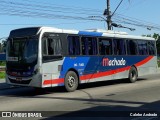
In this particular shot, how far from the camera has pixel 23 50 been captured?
1611cm

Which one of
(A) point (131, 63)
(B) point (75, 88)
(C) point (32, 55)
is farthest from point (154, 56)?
(C) point (32, 55)

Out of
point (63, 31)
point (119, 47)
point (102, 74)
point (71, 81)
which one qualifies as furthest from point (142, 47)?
point (63, 31)

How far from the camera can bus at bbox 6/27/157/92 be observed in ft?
52.1

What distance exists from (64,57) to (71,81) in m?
1.16

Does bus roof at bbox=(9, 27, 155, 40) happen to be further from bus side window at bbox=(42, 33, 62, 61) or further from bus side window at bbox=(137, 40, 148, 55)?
bus side window at bbox=(137, 40, 148, 55)

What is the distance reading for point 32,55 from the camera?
625 inches

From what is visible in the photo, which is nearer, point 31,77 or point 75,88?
point 31,77

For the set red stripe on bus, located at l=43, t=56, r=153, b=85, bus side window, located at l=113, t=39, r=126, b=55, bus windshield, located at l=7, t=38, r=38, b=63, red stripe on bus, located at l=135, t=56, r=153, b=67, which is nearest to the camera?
bus windshield, located at l=7, t=38, r=38, b=63

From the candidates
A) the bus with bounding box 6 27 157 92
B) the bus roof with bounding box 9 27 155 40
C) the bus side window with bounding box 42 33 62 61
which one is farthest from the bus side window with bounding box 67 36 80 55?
the bus side window with bounding box 42 33 62 61

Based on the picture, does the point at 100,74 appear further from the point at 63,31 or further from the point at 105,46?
the point at 63,31

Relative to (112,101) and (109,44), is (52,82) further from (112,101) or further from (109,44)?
(109,44)

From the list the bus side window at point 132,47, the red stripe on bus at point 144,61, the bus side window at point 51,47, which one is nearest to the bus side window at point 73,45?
the bus side window at point 51,47

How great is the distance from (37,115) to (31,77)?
17.1ft

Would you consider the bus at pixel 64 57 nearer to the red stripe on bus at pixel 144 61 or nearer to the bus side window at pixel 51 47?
the bus side window at pixel 51 47
